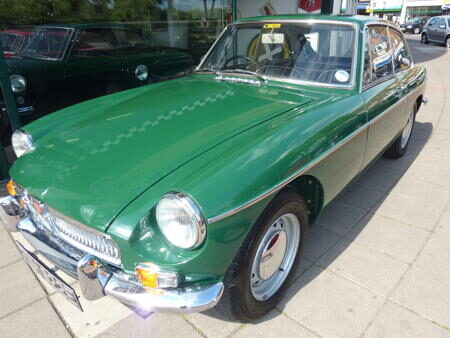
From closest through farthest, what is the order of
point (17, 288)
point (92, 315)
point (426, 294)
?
point (92, 315) → point (426, 294) → point (17, 288)

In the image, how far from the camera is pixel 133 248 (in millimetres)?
1589

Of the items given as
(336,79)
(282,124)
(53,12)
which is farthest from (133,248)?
(53,12)

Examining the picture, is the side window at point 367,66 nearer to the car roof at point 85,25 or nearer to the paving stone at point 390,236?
the paving stone at point 390,236

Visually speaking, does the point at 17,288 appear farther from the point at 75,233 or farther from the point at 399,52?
the point at 399,52

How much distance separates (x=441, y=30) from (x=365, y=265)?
19.8 meters

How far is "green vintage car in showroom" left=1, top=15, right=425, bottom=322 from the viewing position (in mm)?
1604

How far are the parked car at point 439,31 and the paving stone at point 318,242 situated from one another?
1901 centimetres

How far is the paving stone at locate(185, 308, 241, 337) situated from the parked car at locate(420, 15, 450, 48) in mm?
20212

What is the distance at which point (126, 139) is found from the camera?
2152mm

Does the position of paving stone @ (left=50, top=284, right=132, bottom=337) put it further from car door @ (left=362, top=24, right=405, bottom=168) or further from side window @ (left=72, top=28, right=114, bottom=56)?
side window @ (left=72, top=28, right=114, bottom=56)

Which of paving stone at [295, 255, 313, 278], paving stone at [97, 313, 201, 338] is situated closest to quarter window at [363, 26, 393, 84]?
paving stone at [295, 255, 313, 278]

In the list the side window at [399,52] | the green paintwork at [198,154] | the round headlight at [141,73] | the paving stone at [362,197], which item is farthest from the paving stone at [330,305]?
the round headlight at [141,73]

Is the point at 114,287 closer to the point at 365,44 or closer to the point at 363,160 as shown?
the point at 363,160

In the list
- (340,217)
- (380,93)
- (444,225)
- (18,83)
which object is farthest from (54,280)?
(444,225)
